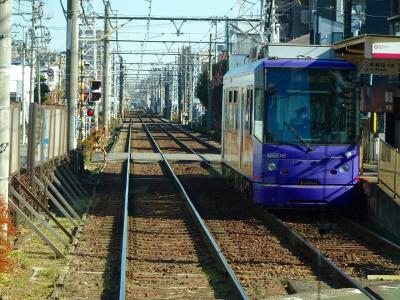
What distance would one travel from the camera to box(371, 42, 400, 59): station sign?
13.7 meters

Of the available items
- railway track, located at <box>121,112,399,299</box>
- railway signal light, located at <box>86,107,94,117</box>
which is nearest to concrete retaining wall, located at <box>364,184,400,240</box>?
railway track, located at <box>121,112,399,299</box>

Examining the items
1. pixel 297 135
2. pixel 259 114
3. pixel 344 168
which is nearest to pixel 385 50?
pixel 297 135

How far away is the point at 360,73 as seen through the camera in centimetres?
1516

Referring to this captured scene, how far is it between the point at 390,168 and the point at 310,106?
1.96 metres

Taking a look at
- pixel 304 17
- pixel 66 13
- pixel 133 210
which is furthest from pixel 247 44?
pixel 133 210

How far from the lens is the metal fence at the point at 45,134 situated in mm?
14047

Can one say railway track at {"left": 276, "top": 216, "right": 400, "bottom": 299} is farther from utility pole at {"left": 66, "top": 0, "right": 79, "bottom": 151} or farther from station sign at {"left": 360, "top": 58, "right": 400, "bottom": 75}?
utility pole at {"left": 66, "top": 0, "right": 79, "bottom": 151}

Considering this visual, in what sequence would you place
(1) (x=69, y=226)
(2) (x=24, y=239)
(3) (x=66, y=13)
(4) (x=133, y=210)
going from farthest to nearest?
(3) (x=66, y=13), (4) (x=133, y=210), (1) (x=69, y=226), (2) (x=24, y=239)

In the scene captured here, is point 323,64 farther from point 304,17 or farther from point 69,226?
point 304,17

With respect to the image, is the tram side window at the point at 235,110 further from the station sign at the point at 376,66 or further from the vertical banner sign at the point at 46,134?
the vertical banner sign at the point at 46,134

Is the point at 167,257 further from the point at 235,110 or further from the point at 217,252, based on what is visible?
the point at 235,110

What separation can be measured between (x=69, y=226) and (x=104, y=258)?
3.32 metres

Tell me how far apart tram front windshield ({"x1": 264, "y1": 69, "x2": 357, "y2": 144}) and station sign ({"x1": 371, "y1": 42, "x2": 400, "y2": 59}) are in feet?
4.57

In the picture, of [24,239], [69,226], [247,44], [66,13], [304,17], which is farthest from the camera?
[304,17]
